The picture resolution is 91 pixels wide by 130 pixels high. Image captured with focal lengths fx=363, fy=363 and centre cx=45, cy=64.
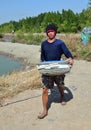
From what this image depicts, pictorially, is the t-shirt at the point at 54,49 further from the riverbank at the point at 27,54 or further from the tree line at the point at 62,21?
the tree line at the point at 62,21

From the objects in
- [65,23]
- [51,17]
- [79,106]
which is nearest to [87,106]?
[79,106]

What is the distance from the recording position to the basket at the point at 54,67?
742 cm

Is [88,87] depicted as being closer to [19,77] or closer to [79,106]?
[79,106]

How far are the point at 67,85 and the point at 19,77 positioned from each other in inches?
89.2

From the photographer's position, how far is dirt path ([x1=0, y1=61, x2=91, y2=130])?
23.2 ft

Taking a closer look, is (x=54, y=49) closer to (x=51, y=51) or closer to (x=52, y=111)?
(x=51, y=51)

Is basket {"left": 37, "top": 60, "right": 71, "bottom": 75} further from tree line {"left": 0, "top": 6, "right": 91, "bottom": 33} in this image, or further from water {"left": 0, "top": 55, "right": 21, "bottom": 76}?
tree line {"left": 0, "top": 6, "right": 91, "bottom": 33}

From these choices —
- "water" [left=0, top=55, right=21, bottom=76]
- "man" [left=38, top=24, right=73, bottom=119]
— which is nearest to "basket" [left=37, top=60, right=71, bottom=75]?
"man" [left=38, top=24, right=73, bottom=119]

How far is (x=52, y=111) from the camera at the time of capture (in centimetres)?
788

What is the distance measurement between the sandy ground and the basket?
3.02 feet

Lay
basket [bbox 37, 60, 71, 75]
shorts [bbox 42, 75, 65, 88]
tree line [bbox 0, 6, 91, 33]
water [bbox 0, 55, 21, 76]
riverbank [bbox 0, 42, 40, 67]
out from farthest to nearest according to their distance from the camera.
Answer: tree line [bbox 0, 6, 91, 33] → riverbank [bbox 0, 42, 40, 67] → water [bbox 0, 55, 21, 76] → shorts [bbox 42, 75, 65, 88] → basket [bbox 37, 60, 71, 75]

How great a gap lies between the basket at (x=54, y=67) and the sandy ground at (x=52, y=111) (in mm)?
919

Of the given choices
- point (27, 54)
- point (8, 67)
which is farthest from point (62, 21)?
point (8, 67)

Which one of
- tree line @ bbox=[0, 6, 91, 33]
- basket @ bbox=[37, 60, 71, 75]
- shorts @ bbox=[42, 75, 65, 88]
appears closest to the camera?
basket @ bbox=[37, 60, 71, 75]
